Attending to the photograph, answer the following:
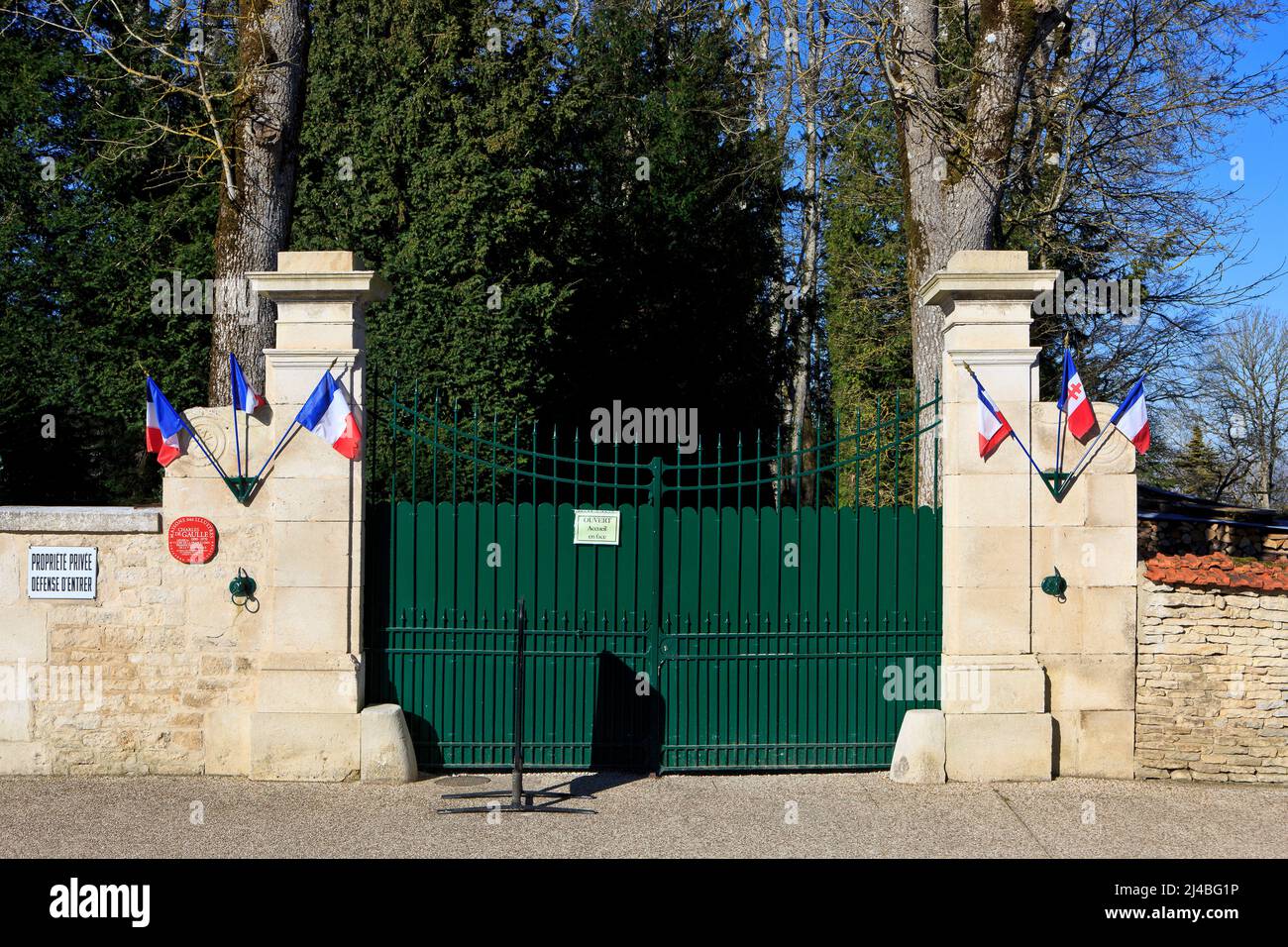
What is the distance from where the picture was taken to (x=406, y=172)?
15.6 metres

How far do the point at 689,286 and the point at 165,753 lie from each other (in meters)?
16.8

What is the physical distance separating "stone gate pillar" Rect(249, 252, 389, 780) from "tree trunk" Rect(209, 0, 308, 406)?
2433mm

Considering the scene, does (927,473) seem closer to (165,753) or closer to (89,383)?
(165,753)

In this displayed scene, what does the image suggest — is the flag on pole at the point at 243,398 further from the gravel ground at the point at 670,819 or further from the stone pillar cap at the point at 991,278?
the stone pillar cap at the point at 991,278

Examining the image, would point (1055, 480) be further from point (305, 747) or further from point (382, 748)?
point (305, 747)

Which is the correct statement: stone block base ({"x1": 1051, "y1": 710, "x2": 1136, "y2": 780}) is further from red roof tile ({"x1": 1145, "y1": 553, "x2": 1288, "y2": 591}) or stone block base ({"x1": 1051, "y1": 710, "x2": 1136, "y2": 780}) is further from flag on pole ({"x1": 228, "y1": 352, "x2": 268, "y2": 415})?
flag on pole ({"x1": 228, "y1": 352, "x2": 268, "y2": 415})

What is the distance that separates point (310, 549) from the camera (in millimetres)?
7660

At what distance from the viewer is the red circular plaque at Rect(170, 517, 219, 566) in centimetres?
767

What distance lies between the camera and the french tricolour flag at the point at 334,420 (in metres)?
7.57

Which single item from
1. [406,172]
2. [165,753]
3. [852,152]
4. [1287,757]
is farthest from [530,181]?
[1287,757]

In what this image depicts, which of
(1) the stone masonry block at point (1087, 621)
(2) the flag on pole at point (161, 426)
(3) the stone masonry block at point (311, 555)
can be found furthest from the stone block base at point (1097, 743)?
(2) the flag on pole at point (161, 426)

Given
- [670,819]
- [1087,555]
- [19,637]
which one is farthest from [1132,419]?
[19,637]

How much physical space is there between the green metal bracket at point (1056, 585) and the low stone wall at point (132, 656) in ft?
16.8

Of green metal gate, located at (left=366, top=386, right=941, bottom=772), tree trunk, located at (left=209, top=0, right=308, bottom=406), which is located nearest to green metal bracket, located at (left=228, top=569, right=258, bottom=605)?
green metal gate, located at (left=366, top=386, right=941, bottom=772)
